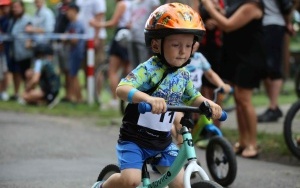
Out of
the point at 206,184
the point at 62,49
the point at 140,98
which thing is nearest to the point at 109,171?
the point at 140,98

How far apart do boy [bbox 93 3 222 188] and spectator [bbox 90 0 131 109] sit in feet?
21.9

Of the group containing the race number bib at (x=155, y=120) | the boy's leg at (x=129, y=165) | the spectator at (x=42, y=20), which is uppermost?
the race number bib at (x=155, y=120)

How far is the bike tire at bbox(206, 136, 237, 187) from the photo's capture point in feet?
20.9

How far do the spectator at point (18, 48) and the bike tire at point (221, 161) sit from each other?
303 inches

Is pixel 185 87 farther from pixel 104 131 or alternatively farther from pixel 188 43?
pixel 104 131

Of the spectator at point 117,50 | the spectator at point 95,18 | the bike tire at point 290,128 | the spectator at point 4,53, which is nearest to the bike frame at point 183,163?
the bike tire at point 290,128

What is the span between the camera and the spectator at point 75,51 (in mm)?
12797

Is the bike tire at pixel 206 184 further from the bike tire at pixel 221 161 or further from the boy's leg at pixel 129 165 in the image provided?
the bike tire at pixel 221 161

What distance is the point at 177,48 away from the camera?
14.8 feet

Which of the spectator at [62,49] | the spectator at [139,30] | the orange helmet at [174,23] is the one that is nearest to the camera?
the orange helmet at [174,23]

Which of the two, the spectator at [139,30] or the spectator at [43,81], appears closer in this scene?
the spectator at [139,30]

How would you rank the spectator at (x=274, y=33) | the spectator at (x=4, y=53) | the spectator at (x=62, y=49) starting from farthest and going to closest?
the spectator at (x=4, y=53) < the spectator at (x=62, y=49) < the spectator at (x=274, y=33)

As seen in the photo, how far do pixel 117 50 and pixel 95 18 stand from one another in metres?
1.44

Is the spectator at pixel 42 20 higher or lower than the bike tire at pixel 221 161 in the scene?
lower
